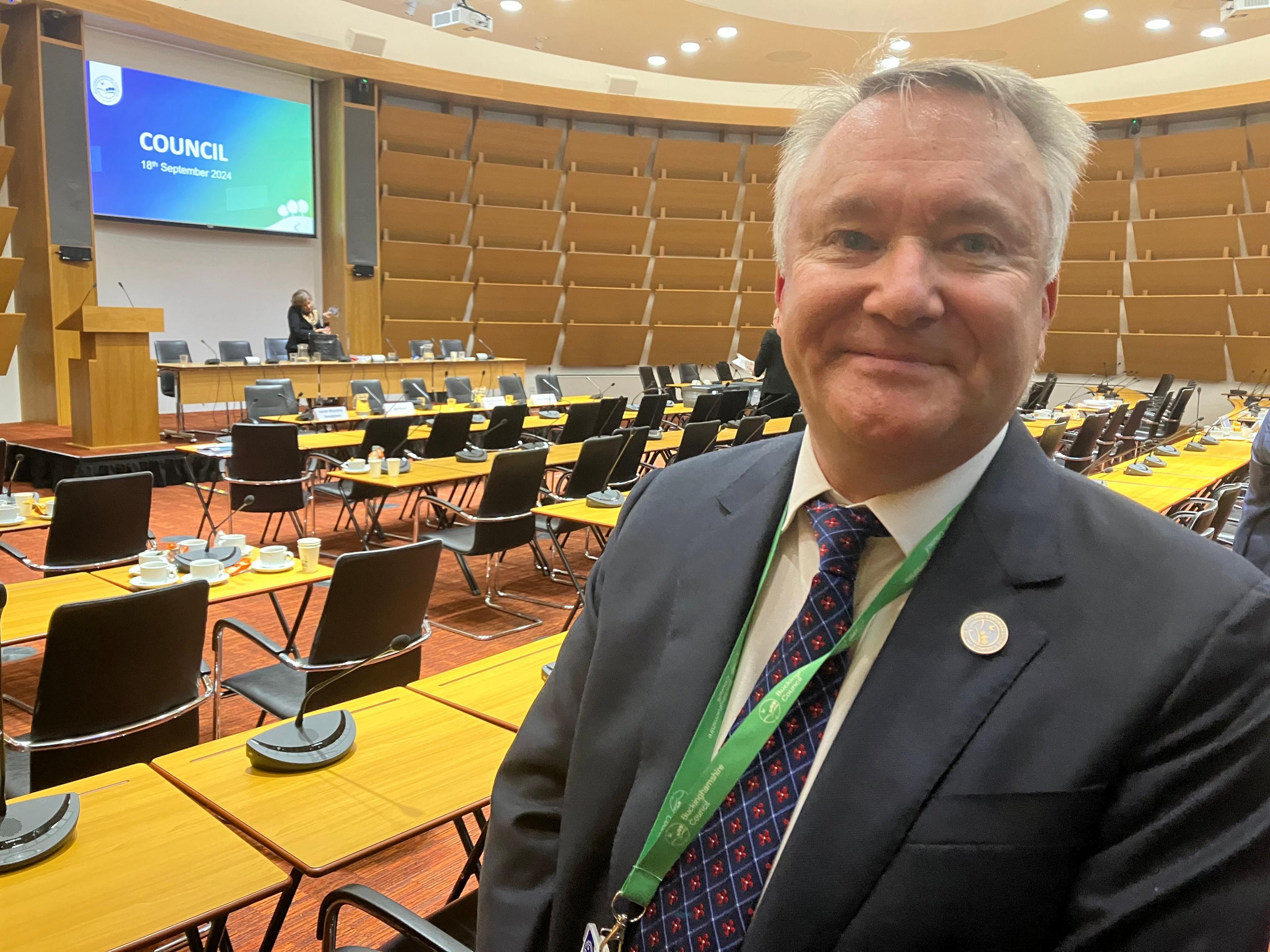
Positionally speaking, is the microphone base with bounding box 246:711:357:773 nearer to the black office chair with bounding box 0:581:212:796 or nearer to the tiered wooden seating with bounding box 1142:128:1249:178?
the black office chair with bounding box 0:581:212:796

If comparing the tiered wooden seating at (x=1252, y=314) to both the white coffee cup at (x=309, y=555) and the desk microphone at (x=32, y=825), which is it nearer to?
the white coffee cup at (x=309, y=555)

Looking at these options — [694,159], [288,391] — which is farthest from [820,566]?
[694,159]

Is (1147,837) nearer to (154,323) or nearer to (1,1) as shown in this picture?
(154,323)

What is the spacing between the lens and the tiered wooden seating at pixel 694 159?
1666 cm

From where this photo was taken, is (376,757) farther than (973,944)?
Yes

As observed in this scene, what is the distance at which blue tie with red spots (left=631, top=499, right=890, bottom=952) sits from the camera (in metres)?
1.00

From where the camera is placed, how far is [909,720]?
36.8 inches

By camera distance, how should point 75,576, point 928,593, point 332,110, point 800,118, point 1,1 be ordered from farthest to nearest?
point 332,110 < point 1,1 < point 75,576 < point 800,118 < point 928,593

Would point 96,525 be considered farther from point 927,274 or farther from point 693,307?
point 693,307

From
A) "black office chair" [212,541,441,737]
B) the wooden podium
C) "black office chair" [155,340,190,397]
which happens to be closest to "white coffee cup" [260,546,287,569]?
"black office chair" [212,541,441,737]

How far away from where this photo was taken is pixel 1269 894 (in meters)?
0.82

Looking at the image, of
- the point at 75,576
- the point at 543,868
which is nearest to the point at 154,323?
the point at 75,576

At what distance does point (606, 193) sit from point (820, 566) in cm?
1599

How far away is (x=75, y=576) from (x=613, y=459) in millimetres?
3473
